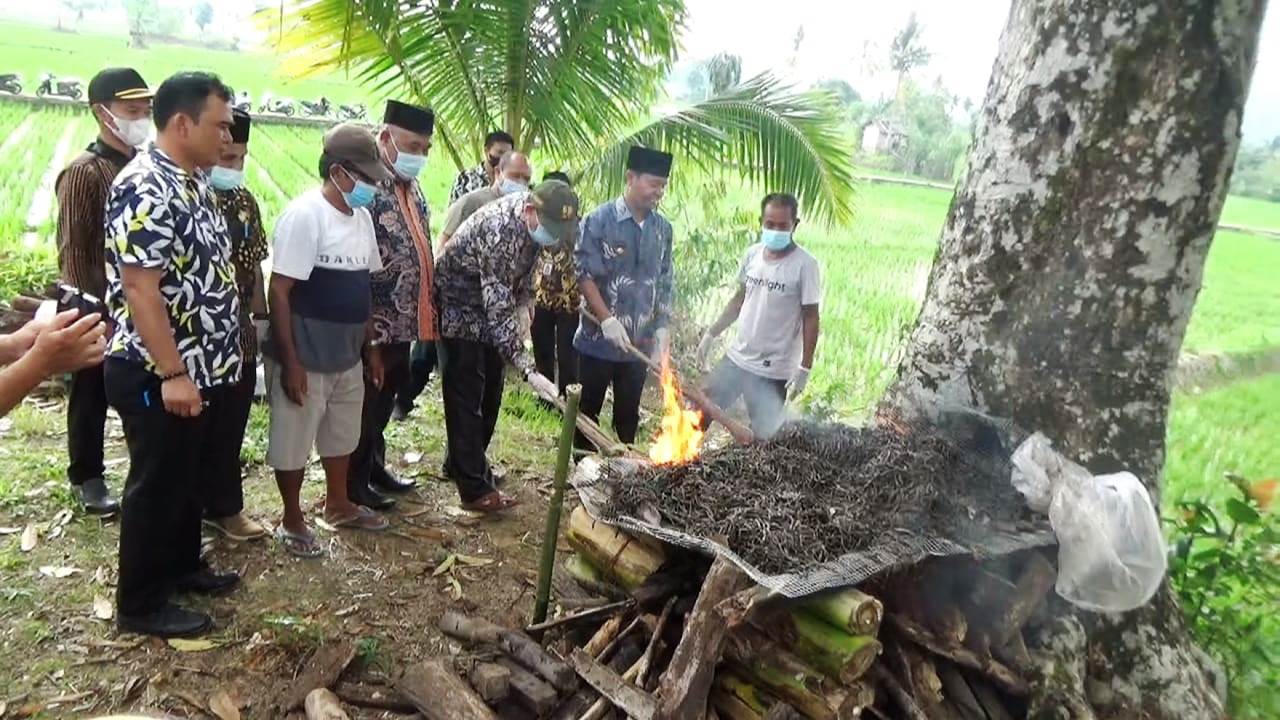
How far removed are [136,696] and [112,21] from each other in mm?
88168

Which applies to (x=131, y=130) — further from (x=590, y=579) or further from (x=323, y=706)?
(x=590, y=579)

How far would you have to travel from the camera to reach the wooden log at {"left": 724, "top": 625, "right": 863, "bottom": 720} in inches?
102

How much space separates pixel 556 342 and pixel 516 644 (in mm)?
3158

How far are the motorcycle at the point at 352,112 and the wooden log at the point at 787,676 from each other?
2430cm

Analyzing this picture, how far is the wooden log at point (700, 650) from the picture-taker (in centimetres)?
256

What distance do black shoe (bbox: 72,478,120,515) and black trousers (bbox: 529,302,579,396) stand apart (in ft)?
9.09

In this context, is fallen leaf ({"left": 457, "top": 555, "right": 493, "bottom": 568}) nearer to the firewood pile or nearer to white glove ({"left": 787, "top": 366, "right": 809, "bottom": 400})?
the firewood pile

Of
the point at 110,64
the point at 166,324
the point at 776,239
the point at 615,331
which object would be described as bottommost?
the point at 615,331

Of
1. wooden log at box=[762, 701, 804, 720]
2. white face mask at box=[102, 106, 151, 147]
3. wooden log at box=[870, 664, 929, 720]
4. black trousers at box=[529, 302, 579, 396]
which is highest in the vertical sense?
white face mask at box=[102, 106, 151, 147]

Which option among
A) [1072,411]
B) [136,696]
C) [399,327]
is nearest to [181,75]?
[399,327]

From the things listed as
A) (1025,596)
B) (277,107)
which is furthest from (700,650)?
(277,107)

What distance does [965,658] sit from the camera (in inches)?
111

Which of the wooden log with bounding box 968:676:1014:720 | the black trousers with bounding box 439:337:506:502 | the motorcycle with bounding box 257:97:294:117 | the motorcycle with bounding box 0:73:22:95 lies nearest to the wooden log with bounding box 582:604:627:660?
the wooden log with bounding box 968:676:1014:720

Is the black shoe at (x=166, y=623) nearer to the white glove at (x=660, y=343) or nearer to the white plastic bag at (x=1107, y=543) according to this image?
the white glove at (x=660, y=343)
